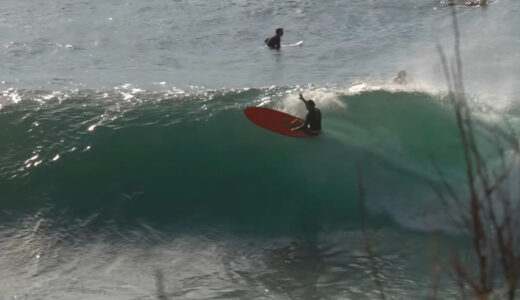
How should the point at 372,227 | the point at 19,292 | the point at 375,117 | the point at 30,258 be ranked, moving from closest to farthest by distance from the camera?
the point at 19,292 < the point at 30,258 < the point at 372,227 < the point at 375,117

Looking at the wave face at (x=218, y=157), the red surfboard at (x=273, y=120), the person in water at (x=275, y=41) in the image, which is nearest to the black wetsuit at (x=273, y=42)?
the person in water at (x=275, y=41)

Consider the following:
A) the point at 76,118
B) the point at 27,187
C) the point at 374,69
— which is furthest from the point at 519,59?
the point at 27,187

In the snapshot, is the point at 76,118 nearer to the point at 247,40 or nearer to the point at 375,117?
the point at 375,117

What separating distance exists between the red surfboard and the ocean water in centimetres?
37

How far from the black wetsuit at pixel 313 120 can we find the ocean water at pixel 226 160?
1.09ft

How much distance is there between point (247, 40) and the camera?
2289 centimetres

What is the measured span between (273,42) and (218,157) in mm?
7124

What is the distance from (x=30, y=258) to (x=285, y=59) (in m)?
10.9

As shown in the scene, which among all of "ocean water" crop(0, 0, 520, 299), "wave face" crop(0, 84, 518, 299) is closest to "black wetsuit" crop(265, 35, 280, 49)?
"ocean water" crop(0, 0, 520, 299)

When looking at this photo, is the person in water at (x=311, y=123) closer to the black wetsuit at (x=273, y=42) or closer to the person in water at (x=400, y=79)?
the person in water at (x=400, y=79)

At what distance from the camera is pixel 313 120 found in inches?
589

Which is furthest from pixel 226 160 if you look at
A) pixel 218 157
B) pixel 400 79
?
pixel 400 79

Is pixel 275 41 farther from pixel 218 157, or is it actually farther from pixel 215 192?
pixel 215 192

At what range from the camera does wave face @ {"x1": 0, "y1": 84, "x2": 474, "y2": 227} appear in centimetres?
1396
